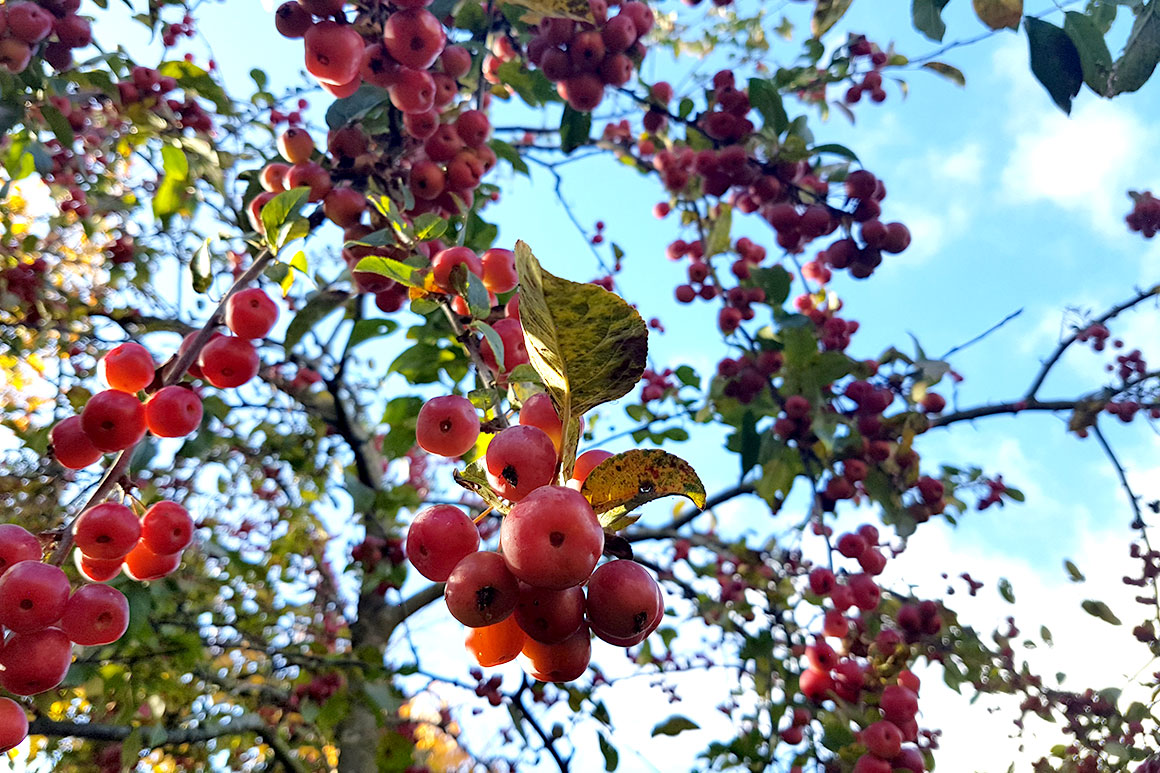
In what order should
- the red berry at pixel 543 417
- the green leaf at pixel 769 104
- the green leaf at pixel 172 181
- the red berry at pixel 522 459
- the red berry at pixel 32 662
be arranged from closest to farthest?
the red berry at pixel 522 459, the red berry at pixel 543 417, the red berry at pixel 32 662, the green leaf at pixel 769 104, the green leaf at pixel 172 181

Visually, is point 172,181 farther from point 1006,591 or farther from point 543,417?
point 1006,591

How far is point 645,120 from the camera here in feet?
11.6

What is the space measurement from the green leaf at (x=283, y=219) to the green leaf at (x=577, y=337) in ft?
3.04

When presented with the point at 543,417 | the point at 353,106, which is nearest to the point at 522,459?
the point at 543,417

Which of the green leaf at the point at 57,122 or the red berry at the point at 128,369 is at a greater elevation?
the green leaf at the point at 57,122

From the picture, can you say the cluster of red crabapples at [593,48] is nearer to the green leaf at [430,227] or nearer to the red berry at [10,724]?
the green leaf at [430,227]

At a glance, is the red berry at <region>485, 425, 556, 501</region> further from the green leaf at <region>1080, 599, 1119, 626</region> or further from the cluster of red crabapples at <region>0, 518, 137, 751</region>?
the green leaf at <region>1080, 599, 1119, 626</region>

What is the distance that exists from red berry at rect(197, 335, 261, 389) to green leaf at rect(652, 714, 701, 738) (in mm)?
2382

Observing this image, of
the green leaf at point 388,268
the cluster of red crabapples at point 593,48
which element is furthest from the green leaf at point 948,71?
the green leaf at point 388,268

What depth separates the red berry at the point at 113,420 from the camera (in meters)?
1.34

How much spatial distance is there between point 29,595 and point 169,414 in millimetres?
431

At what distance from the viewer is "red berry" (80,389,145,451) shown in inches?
52.8

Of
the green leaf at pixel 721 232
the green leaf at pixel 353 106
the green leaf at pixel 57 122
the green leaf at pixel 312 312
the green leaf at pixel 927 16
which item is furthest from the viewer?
the green leaf at pixel 721 232

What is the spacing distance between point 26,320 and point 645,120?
3513mm
